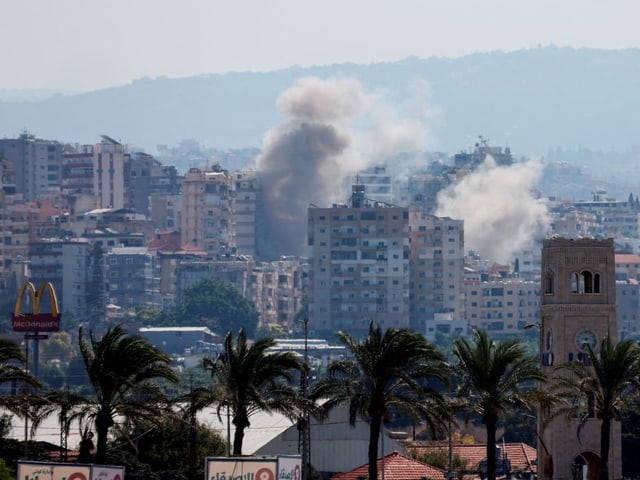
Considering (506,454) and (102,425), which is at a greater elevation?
(102,425)

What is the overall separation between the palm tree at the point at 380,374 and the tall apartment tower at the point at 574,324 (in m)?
12.3

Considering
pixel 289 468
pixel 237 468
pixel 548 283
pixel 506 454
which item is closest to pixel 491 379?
pixel 548 283

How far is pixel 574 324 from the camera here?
87000 mm

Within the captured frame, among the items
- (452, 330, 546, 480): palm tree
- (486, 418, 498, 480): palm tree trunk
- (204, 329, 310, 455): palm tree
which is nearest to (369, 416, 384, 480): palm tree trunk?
(204, 329, 310, 455): palm tree

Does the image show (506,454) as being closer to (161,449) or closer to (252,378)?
(161,449)

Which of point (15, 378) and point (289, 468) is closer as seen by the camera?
point (289, 468)

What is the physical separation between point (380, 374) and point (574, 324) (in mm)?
16541

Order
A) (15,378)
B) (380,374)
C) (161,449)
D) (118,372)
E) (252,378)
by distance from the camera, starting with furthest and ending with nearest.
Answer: (161,449) < (252,378) < (380,374) < (118,372) < (15,378)

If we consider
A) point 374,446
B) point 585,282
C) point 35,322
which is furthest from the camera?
point 35,322

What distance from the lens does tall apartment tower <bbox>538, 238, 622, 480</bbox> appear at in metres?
85.1

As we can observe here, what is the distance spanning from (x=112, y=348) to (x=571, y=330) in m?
21.6

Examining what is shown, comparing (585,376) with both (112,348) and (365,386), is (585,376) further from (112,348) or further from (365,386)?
(112,348)

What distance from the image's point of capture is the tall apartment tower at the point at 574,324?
8512cm

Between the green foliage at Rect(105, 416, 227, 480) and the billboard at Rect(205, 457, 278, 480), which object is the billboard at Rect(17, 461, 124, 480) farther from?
the green foliage at Rect(105, 416, 227, 480)
